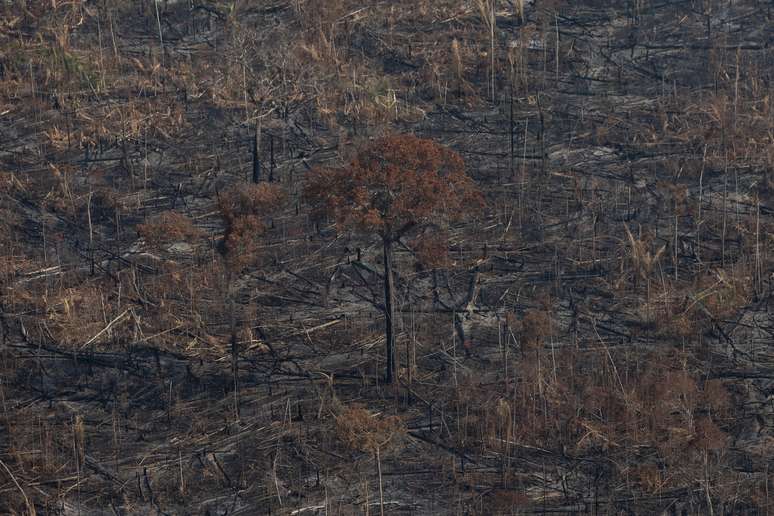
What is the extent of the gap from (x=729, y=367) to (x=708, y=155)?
22.7 feet

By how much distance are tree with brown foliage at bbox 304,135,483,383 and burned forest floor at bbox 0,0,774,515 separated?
265cm

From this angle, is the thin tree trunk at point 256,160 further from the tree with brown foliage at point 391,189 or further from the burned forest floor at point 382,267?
the tree with brown foliage at point 391,189

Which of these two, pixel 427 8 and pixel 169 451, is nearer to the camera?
pixel 169 451

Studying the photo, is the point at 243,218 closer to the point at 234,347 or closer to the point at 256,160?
the point at 234,347

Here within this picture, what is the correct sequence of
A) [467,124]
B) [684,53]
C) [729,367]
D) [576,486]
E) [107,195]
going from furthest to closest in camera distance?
[684,53] < [467,124] < [107,195] < [729,367] < [576,486]

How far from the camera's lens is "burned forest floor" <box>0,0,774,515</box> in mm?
20344

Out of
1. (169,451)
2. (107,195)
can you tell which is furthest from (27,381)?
(107,195)

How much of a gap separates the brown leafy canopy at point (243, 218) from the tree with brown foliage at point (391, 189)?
218cm

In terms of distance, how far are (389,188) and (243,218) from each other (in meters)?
3.39

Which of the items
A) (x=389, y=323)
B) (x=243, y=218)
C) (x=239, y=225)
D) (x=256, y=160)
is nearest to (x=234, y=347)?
(x=239, y=225)

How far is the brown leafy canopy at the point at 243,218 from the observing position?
76.9 ft

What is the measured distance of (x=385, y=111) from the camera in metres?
29.7

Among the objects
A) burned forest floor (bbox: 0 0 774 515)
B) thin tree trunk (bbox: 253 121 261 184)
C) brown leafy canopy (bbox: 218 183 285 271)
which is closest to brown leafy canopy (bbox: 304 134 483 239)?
brown leafy canopy (bbox: 218 183 285 271)

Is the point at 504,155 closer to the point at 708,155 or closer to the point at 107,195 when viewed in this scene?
the point at 708,155
